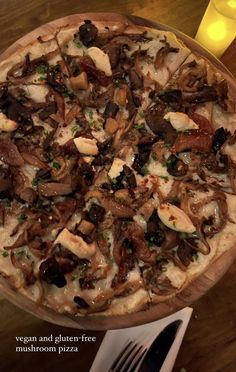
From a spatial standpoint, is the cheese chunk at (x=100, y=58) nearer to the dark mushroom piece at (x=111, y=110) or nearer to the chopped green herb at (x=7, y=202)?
the dark mushroom piece at (x=111, y=110)

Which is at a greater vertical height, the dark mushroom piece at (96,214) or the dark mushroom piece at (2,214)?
the dark mushroom piece at (96,214)

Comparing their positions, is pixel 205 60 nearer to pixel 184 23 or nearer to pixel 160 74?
pixel 160 74

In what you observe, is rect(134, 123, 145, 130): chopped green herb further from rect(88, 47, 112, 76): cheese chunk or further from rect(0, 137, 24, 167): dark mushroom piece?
rect(0, 137, 24, 167): dark mushroom piece

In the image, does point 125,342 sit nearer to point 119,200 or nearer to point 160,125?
point 119,200

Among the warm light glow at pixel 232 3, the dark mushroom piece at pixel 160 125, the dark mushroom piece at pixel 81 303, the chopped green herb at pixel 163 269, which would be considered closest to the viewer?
A: the dark mushroom piece at pixel 81 303

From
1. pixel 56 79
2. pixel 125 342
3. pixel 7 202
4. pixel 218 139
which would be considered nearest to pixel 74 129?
pixel 56 79

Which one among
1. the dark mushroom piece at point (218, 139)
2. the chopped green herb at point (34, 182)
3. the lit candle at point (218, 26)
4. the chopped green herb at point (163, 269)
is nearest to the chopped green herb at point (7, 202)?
the chopped green herb at point (34, 182)

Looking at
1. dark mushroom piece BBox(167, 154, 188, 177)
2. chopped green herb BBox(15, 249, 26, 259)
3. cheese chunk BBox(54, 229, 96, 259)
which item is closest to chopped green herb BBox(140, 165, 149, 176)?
dark mushroom piece BBox(167, 154, 188, 177)
